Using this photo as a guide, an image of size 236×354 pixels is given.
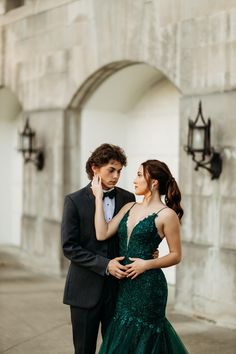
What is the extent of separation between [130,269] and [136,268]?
39 mm

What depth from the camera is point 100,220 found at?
4500 mm

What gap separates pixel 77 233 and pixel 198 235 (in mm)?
3319

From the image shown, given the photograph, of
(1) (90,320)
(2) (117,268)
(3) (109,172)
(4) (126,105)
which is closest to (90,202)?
(3) (109,172)

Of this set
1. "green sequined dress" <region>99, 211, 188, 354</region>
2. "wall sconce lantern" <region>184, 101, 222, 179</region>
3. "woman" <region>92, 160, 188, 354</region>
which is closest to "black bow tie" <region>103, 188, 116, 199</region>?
"woman" <region>92, 160, 188, 354</region>

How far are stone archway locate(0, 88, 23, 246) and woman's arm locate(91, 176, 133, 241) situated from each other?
9109 mm

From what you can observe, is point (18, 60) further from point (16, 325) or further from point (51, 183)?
point (16, 325)

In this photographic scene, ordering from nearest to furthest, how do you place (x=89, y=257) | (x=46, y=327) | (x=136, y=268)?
(x=136, y=268) → (x=89, y=257) → (x=46, y=327)

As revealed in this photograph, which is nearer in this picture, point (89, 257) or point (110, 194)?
point (89, 257)

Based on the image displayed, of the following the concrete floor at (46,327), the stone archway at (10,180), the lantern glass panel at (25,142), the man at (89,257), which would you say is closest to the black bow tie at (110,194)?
the man at (89,257)

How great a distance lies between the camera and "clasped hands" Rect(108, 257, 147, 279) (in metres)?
4.38

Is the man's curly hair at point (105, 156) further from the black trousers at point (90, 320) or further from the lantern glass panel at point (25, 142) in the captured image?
the lantern glass panel at point (25, 142)

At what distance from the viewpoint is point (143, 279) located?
444cm

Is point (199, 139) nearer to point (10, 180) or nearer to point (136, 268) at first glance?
point (136, 268)

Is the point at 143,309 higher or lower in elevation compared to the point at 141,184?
lower
